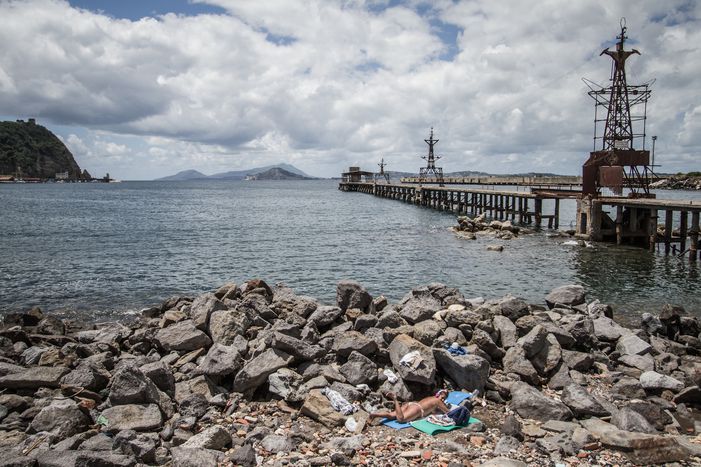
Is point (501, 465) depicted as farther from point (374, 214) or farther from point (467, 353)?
point (374, 214)

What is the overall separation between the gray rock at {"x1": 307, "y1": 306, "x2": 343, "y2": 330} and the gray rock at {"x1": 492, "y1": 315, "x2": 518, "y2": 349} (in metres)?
4.27

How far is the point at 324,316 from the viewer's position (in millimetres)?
13227

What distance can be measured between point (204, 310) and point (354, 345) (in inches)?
176

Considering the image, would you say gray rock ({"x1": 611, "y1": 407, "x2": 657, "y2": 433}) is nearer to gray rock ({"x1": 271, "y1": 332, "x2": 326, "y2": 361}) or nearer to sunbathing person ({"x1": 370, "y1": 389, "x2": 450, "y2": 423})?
sunbathing person ({"x1": 370, "y1": 389, "x2": 450, "y2": 423})

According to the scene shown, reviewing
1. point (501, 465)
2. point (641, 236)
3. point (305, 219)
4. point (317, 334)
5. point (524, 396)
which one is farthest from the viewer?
point (305, 219)

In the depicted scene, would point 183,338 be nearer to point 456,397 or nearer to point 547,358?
point 456,397

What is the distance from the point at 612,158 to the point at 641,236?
7.17 meters

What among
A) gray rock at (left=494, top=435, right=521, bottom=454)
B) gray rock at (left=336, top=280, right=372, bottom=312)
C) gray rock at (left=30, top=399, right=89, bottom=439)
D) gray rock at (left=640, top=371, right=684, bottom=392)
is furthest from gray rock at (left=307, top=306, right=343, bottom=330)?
gray rock at (left=640, top=371, right=684, bottom=392)

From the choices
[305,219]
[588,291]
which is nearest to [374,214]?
[305,219]

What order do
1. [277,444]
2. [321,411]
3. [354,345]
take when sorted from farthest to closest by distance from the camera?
[354,345], [321,411], [277,444]

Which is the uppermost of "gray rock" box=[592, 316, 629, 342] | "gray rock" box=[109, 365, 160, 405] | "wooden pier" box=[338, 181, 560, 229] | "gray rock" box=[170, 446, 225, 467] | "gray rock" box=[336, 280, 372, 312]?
"wooden pier" box=[338, 181, 560, 229]

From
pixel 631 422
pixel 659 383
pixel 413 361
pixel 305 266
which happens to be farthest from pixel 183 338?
pixel 305 266

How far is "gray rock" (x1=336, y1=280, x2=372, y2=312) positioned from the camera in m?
14.5

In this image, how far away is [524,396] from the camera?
9.76 m
